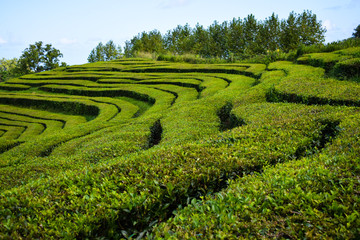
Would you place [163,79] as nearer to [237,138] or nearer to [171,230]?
[237,138]

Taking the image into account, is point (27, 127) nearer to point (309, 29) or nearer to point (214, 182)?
point (214, 182)

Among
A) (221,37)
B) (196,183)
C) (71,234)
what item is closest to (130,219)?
(71,234)

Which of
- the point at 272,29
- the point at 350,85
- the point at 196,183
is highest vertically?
the point at 272,29

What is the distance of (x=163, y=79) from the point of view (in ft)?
78.1

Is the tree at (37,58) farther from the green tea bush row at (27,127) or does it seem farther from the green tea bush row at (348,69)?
the green tea bush row at (348,69)

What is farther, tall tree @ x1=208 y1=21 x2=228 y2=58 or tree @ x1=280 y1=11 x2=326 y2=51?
tall tree @ x1=208 y1=21 x2=228 y2=58

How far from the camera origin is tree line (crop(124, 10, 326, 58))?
38353 millimetres

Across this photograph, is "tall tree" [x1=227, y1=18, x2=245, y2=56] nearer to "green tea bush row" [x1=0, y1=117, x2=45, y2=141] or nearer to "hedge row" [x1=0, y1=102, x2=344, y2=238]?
"green tea bush row" [x1=0, y1=117, x2=45, y2=141]

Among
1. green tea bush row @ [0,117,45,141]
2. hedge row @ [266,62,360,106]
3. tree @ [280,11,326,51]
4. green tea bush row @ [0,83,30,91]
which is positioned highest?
tree @ [280,11,326,51]

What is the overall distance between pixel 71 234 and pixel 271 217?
8.57ft

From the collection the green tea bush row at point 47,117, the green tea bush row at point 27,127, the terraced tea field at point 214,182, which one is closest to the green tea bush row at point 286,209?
the terraced tea field at point 214,182

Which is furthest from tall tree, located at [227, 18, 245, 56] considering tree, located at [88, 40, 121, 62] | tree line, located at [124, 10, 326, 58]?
tree, located at [88, 40, 121, 62]

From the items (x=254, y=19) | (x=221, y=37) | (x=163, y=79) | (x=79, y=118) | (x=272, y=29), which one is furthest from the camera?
(x=221, y=37)

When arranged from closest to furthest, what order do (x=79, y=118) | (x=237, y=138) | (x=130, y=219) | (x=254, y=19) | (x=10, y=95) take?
(x=130, y=219)
(x=237, y=138)
(x=79, y=118)
(x=10, y=95)
(x=254, y=19)
